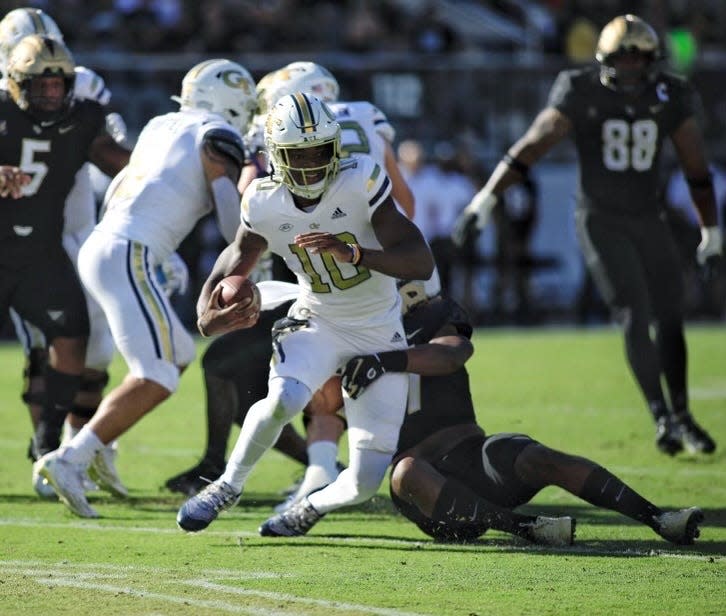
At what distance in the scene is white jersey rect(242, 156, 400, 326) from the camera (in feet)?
17.5

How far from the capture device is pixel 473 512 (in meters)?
5.31

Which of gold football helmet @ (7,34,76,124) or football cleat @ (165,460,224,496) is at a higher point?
gold football helmet @ (7,34,76,124)

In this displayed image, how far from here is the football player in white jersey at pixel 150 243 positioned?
5.95m

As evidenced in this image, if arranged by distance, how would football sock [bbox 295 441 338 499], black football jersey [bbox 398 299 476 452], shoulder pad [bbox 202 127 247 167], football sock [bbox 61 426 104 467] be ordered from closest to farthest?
black football jersey [bbox 398 299 476 452] < football sock [bbox 61 426 104 467] < football sock [bbox 295 441 338 499] < shoulder pad [bbox 202 127 247 167]

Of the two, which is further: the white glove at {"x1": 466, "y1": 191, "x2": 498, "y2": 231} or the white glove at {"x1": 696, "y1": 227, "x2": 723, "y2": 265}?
the white glove at {"x1": 696, "y1": 227, "x2": 723, "y2": 265}

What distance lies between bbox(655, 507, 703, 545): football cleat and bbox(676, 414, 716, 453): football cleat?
250cm

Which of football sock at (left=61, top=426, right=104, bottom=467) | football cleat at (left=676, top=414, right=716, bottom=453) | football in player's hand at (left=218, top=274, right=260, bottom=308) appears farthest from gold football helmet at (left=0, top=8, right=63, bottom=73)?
football cleat at (left=676, top=414, right=716, bottom=453)

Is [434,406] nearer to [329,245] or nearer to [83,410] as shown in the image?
[329,245]

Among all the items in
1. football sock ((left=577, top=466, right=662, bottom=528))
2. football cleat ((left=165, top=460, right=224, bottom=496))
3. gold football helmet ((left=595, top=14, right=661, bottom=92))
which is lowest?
football cleat ((left=165, top=460, right=224, bottom=496))

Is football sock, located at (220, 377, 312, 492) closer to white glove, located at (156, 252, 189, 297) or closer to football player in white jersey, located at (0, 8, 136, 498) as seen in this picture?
white glove, located at (156, 252, 189, 297)

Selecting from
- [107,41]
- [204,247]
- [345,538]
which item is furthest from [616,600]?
[107,41]

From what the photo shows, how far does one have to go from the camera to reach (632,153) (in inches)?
318

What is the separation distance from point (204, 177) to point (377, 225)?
1.22 meters

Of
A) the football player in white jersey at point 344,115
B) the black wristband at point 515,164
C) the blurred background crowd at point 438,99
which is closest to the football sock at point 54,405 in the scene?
the football player in white jersey at point 344,115
